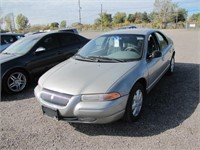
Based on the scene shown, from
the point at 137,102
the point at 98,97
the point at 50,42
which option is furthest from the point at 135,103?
the point at 50,42

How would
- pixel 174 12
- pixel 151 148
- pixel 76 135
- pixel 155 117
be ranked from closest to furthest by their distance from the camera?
pixel 151 148 < pixel 76 135 < pixel 155 117 < pixel 174 12

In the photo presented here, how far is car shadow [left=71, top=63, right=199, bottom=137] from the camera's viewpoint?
325cm

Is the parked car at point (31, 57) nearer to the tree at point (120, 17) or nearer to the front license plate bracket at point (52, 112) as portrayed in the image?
the front license plate bracket at point (52, 112)

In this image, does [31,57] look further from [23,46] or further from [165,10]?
[165,10]

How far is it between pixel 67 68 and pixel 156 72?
184 centimetres

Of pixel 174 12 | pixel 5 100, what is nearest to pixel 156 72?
pixel 5 100

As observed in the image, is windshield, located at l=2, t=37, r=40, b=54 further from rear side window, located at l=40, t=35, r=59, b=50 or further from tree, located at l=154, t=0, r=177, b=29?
tree, located at l=154, t=0, r=177, b=29

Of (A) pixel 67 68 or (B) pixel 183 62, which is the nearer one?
(A) pixel 67 68

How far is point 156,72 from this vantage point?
14.2 ft

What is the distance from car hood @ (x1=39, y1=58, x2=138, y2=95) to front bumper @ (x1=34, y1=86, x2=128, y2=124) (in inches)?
6.6

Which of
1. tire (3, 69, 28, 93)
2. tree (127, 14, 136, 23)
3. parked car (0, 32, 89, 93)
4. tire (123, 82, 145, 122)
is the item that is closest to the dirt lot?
tire (123, 82, 145, 122)

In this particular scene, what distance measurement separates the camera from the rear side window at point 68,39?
20.9 feet

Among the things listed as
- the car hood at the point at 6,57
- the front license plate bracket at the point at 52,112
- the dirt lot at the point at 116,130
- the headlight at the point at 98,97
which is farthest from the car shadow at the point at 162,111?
the car hood at the point at 6,57

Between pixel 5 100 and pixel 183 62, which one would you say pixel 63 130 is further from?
pixel 183 62
